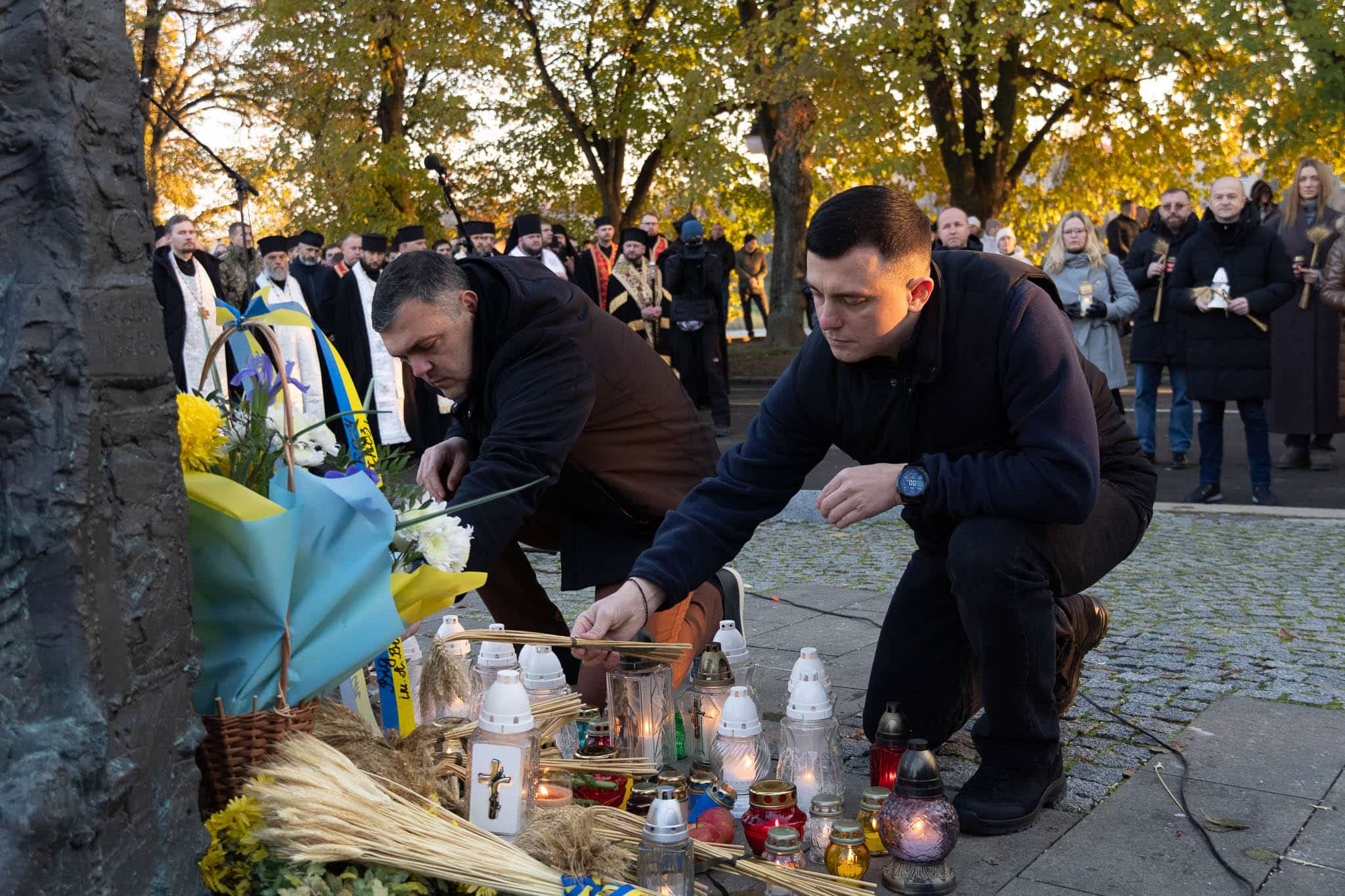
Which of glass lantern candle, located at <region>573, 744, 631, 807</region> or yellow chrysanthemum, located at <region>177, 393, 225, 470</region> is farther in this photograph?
glass lantern candle, located at <region>573, 744, 631, 807</region>

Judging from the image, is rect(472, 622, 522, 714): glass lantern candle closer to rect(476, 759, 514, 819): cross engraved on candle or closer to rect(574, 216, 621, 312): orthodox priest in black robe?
rect(476, 759, 514, 819): cross engraved on candle

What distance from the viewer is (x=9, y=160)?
2111mm

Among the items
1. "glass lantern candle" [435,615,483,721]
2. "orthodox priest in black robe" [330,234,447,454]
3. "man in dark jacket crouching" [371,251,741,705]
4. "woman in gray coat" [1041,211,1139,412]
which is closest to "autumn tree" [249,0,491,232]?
"orthodox priest in black robe" [330,234,447,454]

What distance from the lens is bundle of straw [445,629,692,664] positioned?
10.2 ft

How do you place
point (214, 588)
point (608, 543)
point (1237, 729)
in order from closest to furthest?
point (214, 588), point (1237, 729), point (608, 543)

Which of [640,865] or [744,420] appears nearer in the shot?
[640,865]

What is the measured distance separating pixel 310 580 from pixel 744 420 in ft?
→ 42.5

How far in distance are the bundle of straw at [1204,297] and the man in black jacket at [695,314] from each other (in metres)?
6.19

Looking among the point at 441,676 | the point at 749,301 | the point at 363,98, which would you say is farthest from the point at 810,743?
the point at 749,301

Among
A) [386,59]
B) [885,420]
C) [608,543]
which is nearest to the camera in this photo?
[885,420]

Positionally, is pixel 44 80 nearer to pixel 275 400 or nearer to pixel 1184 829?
pixel 275 400

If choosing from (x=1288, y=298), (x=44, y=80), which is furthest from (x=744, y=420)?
(x=44, y=80)

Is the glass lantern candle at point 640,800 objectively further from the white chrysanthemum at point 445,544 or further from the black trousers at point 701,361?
the black trousers at point 701,361

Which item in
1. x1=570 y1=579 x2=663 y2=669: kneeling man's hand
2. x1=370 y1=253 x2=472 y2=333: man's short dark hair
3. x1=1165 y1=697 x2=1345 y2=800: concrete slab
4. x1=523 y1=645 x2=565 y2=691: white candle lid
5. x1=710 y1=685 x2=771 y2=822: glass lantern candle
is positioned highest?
x1=370 y1=253 x2=472 y2=333: man's short dark hair
